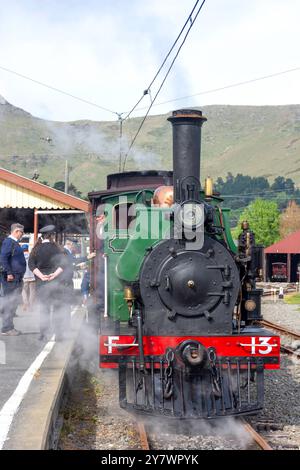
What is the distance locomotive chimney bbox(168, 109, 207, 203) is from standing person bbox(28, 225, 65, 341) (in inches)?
147

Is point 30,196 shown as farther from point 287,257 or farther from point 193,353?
point 287,257

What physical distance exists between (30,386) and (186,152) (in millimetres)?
2844

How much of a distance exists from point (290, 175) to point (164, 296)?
149 m

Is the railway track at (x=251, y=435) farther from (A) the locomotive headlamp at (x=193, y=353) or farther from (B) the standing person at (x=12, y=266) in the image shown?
(B) the standing person at (x=12, y=266)

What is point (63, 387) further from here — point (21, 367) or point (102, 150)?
point (102, 150)

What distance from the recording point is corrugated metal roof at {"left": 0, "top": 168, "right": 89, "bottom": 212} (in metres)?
16.8

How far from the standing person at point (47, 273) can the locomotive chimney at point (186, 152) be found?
374 cm

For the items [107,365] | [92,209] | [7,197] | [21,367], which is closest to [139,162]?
[7,197]

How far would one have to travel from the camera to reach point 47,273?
9906mm

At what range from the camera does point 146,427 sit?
6551 millimetres

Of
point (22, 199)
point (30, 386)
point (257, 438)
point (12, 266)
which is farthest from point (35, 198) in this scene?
point (257, 438)

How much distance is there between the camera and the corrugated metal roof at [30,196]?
16.8 meters

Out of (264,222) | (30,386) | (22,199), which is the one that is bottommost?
(30,386)

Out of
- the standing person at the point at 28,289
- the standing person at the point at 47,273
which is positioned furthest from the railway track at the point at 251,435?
the standing person at the point at 28,289
